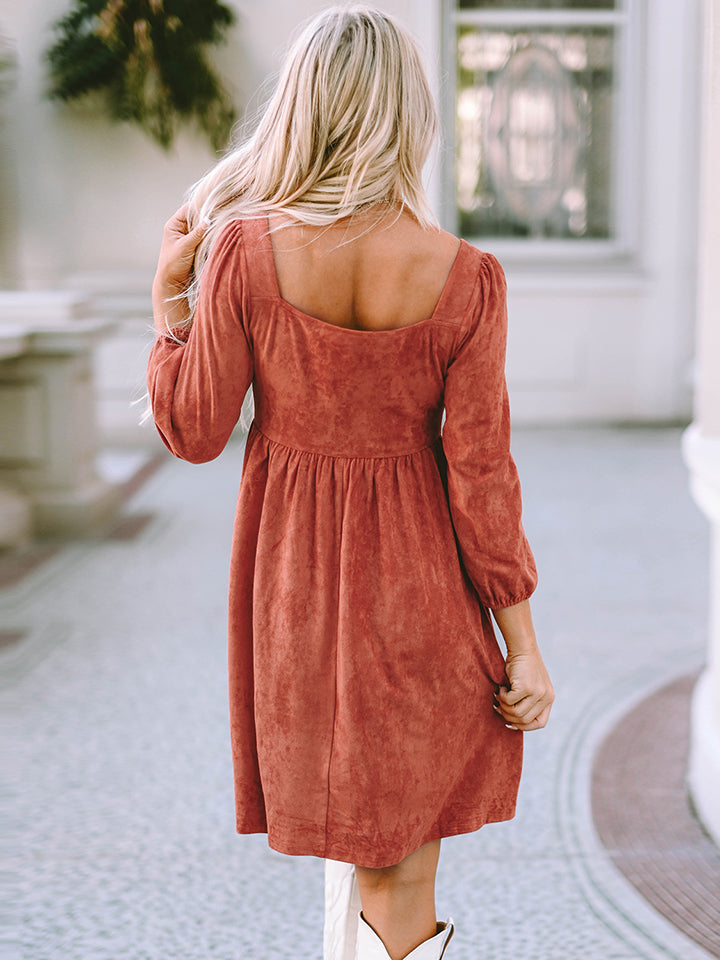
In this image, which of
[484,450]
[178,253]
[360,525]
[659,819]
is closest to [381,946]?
[360,525]

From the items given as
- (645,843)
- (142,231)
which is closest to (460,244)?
(645,843)

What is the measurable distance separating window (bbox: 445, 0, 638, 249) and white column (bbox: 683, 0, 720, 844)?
610 centimetres

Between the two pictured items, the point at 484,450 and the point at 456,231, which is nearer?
the point at 484,450

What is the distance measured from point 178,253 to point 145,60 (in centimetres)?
705

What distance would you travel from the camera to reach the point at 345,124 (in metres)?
1.21

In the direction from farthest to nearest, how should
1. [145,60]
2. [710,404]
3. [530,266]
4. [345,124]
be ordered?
[530,266], [145,60], [710,404], [345,124]

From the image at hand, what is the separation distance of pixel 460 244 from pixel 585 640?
2657mm

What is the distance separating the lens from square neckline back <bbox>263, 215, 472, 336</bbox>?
4.05ft

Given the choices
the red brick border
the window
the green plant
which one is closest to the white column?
the red brick border

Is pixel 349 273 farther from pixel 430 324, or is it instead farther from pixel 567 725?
pixel 567 725

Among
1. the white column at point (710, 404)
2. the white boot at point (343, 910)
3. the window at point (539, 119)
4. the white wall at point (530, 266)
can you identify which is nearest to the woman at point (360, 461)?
the white boot at point (343, 910)

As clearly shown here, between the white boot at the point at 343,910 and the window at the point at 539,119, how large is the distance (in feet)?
24.3

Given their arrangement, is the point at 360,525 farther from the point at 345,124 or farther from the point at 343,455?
the point at 345,124

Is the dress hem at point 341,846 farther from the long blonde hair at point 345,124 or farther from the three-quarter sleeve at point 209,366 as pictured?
the long blonde hair at point 345,124
